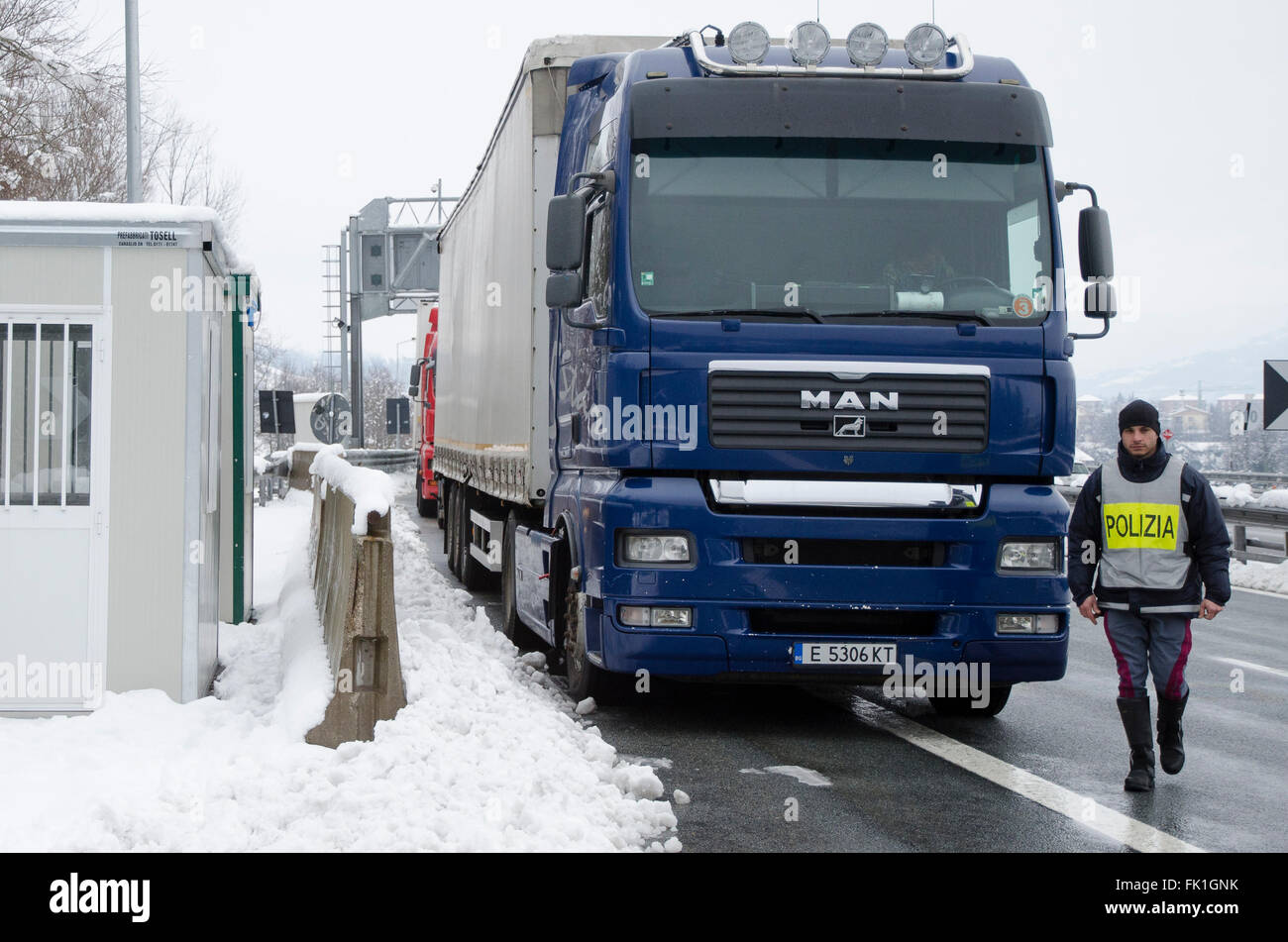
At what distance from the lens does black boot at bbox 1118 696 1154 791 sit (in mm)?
6914

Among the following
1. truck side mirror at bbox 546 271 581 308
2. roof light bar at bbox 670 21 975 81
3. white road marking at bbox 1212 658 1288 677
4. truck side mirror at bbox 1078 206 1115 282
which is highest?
roof light bar at bbox 670 21 975 81

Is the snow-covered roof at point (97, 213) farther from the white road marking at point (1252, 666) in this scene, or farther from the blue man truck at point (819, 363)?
the white road marking at point (1252, 666)

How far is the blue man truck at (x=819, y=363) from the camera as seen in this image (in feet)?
25.5

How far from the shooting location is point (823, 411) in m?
7.77

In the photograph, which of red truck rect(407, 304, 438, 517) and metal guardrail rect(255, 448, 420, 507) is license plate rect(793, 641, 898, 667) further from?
metal guardrail rect(255, 448, 420, 507)

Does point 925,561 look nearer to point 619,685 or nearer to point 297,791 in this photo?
point 619,685

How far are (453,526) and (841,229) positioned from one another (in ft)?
32.5

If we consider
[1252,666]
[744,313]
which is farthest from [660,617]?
[1252,666]

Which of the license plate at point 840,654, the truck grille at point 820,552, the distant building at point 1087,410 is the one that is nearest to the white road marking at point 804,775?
Answer: the license plate at point 840,654

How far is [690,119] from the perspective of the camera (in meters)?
8.17

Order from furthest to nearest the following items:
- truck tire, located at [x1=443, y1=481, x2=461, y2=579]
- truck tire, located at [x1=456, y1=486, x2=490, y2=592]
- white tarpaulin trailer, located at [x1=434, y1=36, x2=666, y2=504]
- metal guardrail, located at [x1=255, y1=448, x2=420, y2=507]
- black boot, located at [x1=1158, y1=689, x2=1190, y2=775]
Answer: metal guardrail, located at [x1=255, y1=448, x2=420, y2=507] < truck tire, located at [x1=443, y1=481, x2=461, y2=579] < truck tire, located at [x1=456, y1=486, x2=490, y2=592] < white tarpaulin trailer, located at [x1=434, y1=36, x2=666, y2=504] < black boot, located at [x1=1158, y1=689, x2=1190, y2=775]

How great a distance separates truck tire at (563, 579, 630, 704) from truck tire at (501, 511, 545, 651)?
5.66 ft

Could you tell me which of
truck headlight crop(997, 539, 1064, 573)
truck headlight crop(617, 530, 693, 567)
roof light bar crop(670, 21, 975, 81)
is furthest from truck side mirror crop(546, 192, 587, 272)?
truck headlight crop(997, 539, 1064, 573)

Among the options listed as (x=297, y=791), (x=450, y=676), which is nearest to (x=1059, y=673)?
(x=450, y=676)
